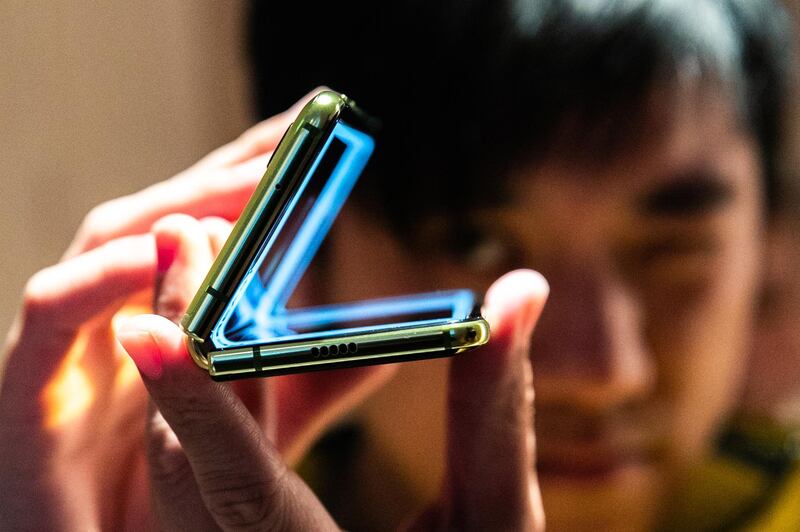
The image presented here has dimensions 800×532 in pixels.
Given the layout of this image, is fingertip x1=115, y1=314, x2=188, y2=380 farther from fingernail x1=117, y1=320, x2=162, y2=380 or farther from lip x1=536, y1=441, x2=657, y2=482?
lip x1=536, y1=441, x2=657, y2=482

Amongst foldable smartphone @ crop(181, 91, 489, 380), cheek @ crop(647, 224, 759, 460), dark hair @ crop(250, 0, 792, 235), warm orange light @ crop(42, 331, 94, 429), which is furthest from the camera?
cheek @ crop(647, 224, 759, 460)

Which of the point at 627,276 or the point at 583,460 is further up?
the point at 627,276

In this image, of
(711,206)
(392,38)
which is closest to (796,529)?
(711,206)

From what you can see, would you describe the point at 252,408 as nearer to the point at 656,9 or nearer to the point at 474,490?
the point at 474,490

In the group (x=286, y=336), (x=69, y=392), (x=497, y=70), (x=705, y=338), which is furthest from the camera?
(x=705, y=338)

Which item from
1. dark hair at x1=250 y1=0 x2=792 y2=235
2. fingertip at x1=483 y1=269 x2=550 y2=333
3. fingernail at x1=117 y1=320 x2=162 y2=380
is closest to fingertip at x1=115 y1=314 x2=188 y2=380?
fingernail at x1=117 y1=320 x2=162 y2=380

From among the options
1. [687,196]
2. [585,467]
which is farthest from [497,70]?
[585,467]

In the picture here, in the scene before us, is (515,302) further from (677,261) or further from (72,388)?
(677,261)
